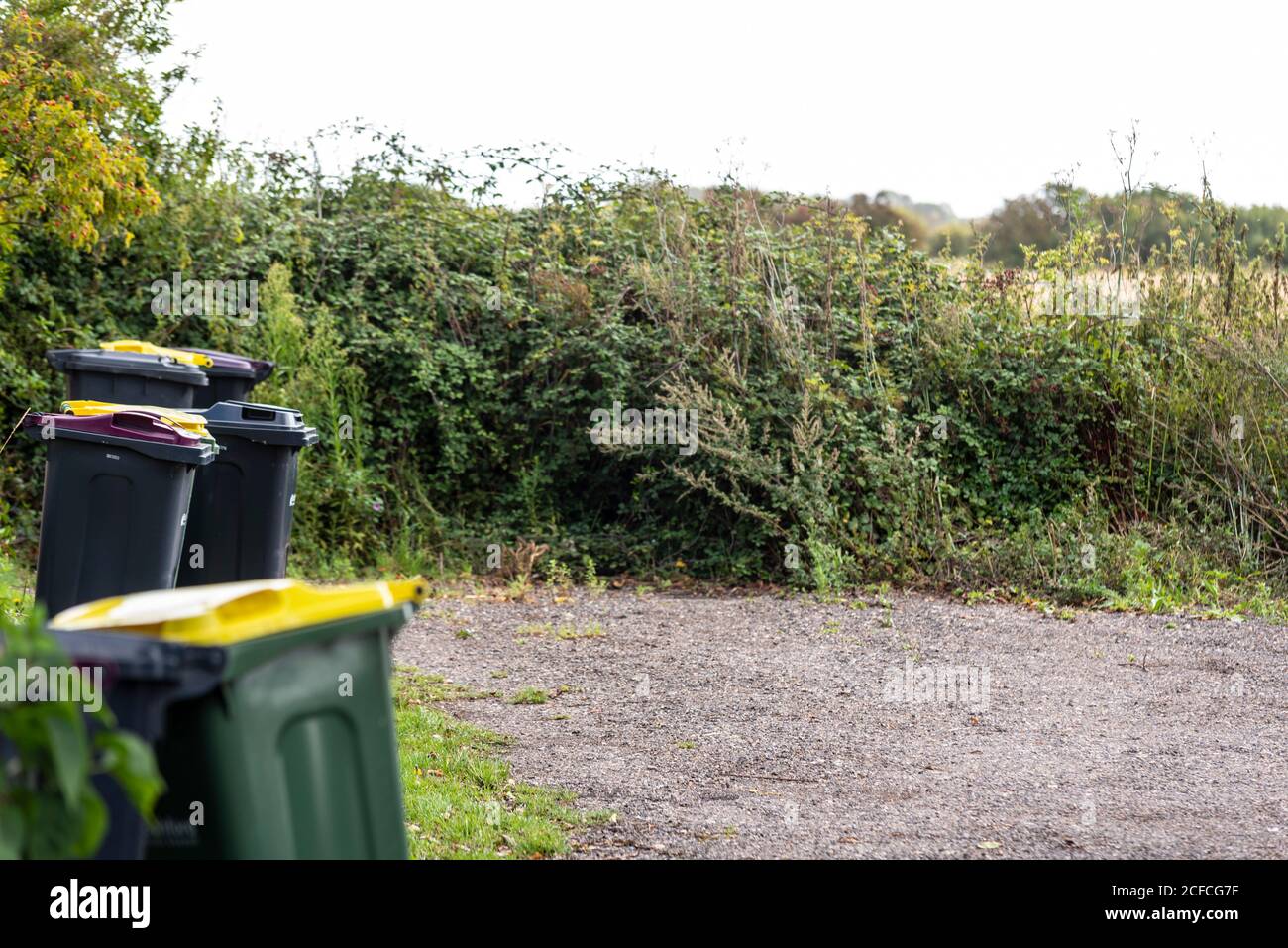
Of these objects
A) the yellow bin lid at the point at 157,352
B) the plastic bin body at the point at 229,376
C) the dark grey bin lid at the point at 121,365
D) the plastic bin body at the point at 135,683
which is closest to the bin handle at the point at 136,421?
the dark grey bin lid at the point at 121,365

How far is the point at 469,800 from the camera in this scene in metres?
4.83

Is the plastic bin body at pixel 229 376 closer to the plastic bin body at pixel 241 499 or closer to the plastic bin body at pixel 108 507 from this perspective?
the plastic bin body at pixel 241 499

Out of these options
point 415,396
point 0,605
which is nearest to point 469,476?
point 415,396

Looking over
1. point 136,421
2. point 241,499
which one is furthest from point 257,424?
point 136,421

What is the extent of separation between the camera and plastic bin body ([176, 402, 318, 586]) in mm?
6371

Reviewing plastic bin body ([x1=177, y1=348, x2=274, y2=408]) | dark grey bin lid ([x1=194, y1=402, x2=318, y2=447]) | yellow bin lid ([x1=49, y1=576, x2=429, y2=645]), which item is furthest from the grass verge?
plastic bin body ([x1=177, y1=348, x2=274, y2=408])

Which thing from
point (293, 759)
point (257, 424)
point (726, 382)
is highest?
point (726, 382)

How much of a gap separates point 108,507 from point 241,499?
46.7 inches

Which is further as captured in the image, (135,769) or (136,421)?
(136,421)

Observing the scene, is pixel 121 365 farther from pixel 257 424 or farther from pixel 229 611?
pixel 229 611

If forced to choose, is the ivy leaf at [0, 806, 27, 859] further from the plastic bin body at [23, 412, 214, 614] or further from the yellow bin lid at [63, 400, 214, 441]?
the yellow bin lid at [63, 400, 214, 441]

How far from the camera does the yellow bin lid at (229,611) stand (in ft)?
6.84

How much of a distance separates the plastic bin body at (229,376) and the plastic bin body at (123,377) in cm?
58

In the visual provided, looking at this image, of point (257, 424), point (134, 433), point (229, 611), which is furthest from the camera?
point (257, 424)
